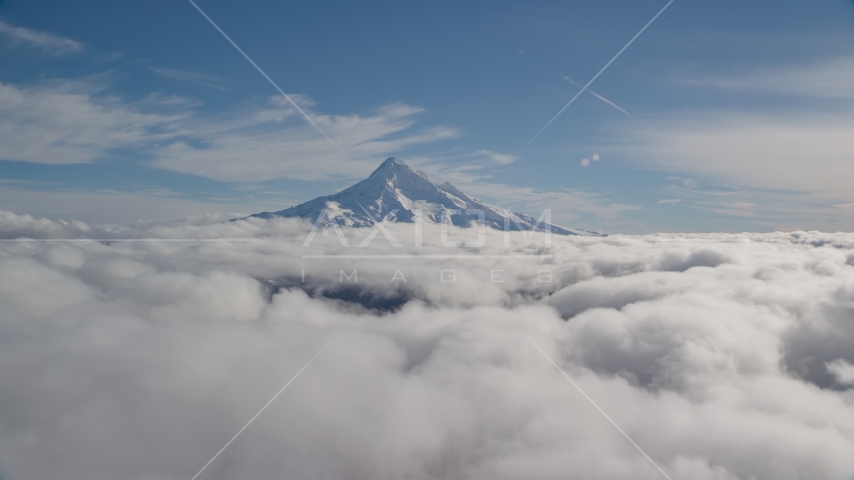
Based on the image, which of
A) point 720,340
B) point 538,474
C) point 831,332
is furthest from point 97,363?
point 831,332

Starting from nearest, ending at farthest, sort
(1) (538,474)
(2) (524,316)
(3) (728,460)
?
(3) (728,460) → (1) (538,474) → (2) (524,316)

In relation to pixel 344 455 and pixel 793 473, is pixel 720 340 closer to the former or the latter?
pixel 793 473

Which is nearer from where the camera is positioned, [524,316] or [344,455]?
[344,455]

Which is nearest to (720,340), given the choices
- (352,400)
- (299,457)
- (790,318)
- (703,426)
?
(703,426)

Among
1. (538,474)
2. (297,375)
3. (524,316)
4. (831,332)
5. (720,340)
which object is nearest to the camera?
(538,474)

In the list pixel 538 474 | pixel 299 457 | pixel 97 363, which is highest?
pixel 97 363

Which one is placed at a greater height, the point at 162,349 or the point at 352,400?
the point at 162,349

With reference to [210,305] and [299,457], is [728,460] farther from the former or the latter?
[210,305]

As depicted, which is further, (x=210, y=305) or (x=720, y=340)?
(x=210, y=305)

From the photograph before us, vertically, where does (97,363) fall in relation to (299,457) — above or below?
above
